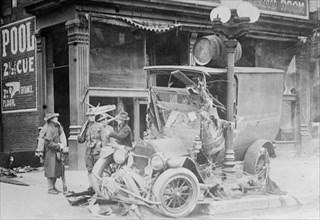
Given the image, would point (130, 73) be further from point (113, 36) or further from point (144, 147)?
point (144, 147)

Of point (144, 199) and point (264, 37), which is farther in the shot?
point (264, 37)

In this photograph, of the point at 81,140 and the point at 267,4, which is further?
the point at 267,4

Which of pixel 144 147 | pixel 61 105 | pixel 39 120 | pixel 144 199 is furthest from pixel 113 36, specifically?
pixel 144 199

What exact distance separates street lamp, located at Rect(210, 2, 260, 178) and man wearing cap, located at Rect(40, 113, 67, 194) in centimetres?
338

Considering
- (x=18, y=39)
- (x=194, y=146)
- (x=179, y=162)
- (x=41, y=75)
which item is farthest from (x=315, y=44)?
(x=179, y=162)

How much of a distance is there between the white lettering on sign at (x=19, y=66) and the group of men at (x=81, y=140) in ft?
21.1

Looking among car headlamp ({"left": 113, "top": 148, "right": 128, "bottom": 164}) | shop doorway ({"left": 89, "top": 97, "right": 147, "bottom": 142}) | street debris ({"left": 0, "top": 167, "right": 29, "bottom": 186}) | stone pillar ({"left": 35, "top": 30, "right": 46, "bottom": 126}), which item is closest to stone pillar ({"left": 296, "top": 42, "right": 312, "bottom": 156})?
shop doorway ({"left": 89, "top": 97, "right": 147, "bottom": 142})

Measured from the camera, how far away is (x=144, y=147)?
26.3ft

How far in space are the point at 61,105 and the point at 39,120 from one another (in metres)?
1.07

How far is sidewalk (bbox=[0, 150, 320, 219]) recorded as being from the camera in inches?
297

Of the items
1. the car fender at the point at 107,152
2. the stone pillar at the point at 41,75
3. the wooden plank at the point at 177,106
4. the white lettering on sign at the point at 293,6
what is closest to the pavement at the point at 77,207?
the car fender at the point at 107,152

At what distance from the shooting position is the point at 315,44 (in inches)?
710

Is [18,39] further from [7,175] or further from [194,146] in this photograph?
[194,146]

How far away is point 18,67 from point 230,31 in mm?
9695
